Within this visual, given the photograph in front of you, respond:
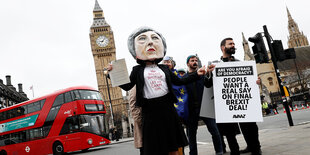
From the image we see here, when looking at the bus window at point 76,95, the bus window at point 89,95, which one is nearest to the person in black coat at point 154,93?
the bus window at point 76,95

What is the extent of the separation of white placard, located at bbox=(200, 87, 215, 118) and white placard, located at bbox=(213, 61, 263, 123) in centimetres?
27

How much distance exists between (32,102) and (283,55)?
13.5 metres

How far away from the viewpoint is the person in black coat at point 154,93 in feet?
8.26

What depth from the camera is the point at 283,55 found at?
23.3 feet

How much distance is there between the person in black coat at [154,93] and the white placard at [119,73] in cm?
6

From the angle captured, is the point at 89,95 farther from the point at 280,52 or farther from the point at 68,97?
the point at 280,52

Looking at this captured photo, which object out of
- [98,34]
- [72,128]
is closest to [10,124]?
[72,128]

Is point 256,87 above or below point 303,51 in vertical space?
below

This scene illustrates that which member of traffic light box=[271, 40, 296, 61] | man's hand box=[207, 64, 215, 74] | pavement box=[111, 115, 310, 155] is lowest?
pavement box=[111, 115, 310, 155]

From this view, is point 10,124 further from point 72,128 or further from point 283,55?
point 283,55

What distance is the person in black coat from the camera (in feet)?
8.26

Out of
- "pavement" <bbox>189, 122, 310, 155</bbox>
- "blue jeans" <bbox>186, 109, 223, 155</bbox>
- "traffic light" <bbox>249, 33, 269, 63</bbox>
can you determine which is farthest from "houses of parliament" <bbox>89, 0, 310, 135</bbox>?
"blue jeans" <bbox>186, 109, 223, 155</bbox>

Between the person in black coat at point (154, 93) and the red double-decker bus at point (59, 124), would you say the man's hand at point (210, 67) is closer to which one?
the person in black coat at point (154, 93)

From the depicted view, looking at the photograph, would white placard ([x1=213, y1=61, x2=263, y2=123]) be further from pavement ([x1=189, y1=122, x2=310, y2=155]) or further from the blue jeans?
pavement ([x1=189, y1=122, x2=310, y2=155])
